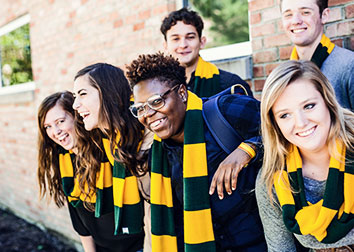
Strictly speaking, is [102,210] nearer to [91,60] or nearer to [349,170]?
[349,170]

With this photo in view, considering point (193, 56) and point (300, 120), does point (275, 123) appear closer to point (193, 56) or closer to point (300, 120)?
point (300, 120)

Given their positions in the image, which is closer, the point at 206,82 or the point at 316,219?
the point at 316,219

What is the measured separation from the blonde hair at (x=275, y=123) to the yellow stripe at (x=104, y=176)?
132 cm

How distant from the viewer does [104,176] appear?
2762mm

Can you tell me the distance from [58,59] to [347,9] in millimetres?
4049

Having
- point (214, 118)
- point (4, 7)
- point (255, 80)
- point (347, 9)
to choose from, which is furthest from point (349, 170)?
point (4, 7)

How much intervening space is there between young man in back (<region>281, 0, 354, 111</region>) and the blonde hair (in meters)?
0.36

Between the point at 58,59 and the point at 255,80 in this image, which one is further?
the point at 58,59

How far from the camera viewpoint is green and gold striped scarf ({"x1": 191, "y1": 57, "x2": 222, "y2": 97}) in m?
2.90

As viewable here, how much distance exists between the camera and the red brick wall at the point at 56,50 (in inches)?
159

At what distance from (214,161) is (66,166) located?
148 cm

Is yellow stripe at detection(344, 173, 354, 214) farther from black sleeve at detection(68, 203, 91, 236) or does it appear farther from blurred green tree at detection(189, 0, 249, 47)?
blurred green tree at detection(189, 0, 249, 47)

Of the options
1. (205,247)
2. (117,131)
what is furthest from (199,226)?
(117,131)

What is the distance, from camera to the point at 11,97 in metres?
6.66
